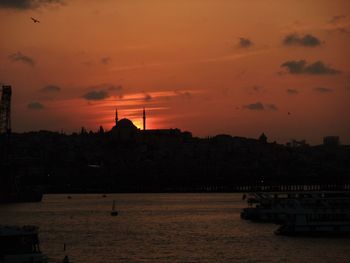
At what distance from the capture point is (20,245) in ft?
120

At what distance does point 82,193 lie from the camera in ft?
588

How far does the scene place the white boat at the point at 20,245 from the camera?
119ft

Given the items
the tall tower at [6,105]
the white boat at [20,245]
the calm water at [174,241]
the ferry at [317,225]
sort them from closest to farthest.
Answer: the white boat at [20,245] → the calm water at [174,241] → the ferry at [317,225] → the tall tower at [6,105]

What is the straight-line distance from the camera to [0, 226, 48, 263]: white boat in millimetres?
36406

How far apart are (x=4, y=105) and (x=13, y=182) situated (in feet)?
35.7

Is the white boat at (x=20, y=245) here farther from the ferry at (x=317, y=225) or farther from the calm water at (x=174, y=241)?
the ferry at (x=317, y=225)

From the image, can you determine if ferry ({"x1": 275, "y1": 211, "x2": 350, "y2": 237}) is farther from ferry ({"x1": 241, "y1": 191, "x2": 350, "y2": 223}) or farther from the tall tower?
the tall tower

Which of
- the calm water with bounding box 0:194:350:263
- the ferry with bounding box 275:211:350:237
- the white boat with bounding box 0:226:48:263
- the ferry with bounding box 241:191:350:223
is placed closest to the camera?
the white boat with bounding box 0:226:48:263

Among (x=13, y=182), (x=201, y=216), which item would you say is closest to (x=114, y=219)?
(x=201, y=216)

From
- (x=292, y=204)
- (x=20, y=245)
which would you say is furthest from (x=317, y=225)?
(x=20, y=245)

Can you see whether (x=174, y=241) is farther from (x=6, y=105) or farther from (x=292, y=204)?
(x=6, y=105)

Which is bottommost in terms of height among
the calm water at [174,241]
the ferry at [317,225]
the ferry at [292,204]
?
the calm water at [174,241]

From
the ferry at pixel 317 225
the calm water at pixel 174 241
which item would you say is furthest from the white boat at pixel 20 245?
the ferry at pixel 317 225

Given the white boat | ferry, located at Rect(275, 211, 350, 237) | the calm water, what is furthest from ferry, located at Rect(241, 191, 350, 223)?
the white boat
